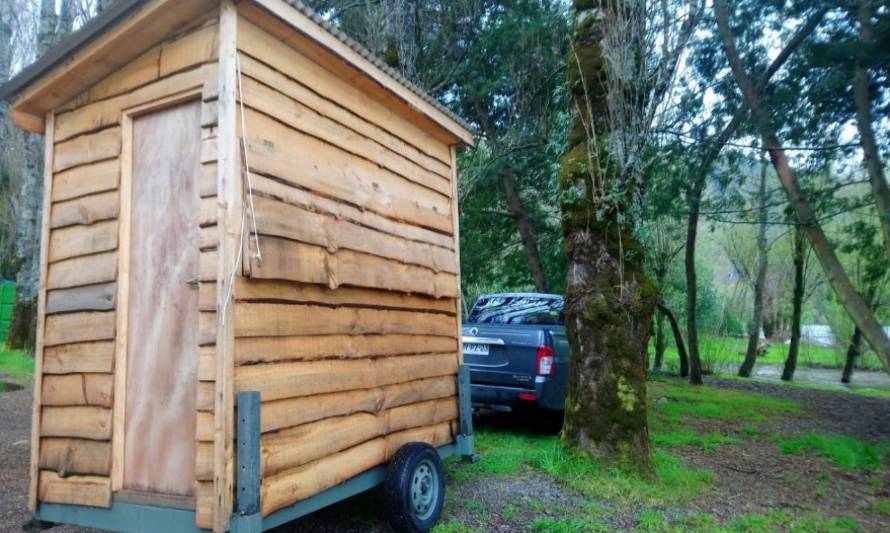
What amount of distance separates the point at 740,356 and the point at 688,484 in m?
20.5

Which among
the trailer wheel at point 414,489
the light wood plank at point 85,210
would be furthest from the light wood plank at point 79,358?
the trailer wheel at point 414,489

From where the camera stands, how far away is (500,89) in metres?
12.1

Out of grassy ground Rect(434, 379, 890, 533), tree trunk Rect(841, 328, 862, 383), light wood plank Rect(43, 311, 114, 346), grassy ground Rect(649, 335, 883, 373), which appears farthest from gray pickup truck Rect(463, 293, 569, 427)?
tree trunk Rect(841, 328, 862, 383)

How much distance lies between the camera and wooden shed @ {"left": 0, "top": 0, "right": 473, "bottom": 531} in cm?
331

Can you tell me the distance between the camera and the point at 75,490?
3719 mm

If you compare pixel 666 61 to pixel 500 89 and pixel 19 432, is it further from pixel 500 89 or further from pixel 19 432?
pixel 19 432

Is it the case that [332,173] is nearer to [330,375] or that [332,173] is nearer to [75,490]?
[330,375]

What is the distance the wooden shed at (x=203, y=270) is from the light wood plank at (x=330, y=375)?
0.01 metres

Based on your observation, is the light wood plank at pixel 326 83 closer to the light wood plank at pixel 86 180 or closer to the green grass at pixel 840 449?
the light wood plank at pixel 86 180

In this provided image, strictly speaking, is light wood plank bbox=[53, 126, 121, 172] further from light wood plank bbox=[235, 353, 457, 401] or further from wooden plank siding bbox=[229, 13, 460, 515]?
light wood plank bbox=[235, 353, 457, 401]

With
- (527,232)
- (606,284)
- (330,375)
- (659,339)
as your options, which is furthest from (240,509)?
(659,339)

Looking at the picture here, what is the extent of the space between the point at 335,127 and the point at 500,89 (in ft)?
27.5

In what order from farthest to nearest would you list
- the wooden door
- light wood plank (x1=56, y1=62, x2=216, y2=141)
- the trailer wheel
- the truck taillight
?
the truck taillight → the trailer wheel → light wood plank (x1=56, y1=62, x2=216, y2=141) → the wooden door

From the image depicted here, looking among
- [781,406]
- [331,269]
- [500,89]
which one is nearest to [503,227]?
[500,89]
